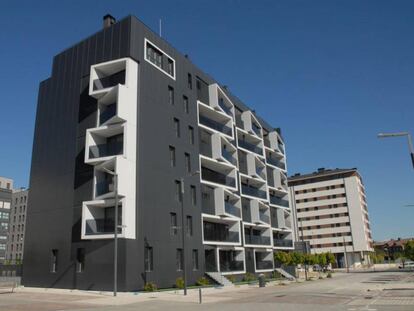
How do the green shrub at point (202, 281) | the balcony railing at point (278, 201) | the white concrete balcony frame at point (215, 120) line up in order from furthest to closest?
the balcony railing at point (278, 201)
the white concrete balcony frame at point (215, 120)
the green shrub at point (202, 281)

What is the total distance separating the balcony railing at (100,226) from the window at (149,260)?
11.1 feet

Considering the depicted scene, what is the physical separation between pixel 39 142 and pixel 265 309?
2860 centimetres

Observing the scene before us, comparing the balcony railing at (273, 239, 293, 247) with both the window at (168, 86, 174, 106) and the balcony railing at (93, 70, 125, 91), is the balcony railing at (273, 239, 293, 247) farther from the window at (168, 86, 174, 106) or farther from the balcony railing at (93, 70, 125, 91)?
the balcony railing at (93, 70, 125, 91)

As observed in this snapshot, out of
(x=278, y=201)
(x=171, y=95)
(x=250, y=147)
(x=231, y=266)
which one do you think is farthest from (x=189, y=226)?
(x=278, y=201)

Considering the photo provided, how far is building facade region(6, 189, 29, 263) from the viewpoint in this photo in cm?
12369

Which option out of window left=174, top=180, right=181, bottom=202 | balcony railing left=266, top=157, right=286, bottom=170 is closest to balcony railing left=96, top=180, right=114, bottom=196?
window left=174, top=180, right=181, bottom=202

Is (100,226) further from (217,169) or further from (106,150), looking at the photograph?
(217,169)

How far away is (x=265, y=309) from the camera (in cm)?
1888

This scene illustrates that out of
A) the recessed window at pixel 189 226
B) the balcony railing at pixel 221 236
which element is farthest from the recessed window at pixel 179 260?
the balcony railing at pixel 221 236

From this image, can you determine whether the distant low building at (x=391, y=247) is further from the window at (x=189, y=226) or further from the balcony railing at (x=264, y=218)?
the window at (x=189, y=226)

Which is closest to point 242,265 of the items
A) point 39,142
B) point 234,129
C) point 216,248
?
point 216,248

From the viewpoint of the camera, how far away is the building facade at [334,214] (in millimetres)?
107312

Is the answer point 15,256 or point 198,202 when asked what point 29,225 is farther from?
point 15,256

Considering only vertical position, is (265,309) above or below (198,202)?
below
